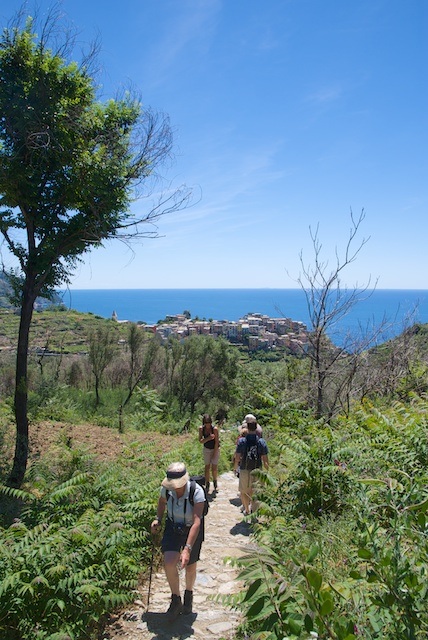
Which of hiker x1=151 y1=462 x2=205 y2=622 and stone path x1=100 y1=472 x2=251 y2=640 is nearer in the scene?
stone path x1=100 y1=472 x2=251 y2=640

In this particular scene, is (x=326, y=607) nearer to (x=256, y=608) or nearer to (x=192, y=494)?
(x=256, y=608)

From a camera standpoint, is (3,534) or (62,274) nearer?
(3,534)

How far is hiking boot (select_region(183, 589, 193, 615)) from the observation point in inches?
165

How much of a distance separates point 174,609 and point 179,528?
0.73 m

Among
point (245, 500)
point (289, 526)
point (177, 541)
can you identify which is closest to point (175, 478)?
point (177, 541)

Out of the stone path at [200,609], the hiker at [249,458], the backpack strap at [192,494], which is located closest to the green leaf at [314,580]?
the stone path at [200,609]

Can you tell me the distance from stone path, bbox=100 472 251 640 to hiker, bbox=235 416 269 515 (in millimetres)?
563

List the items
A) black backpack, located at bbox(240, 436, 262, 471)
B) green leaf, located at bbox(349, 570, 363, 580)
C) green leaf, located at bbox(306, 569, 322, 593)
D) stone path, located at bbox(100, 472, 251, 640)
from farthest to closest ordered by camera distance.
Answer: black backpack, located at bbox(240, 436, 262, 471), stone path, located at bbox(100, 472, 251, 640), green leaf, located at bbox(349, 570, 363, 580), green leaf, located at bbox(306, 569, 322, 593)

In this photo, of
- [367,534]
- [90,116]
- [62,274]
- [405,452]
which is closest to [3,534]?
[367,534]

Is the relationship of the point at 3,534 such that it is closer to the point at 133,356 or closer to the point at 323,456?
the point at 323,456

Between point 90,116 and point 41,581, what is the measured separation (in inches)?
303

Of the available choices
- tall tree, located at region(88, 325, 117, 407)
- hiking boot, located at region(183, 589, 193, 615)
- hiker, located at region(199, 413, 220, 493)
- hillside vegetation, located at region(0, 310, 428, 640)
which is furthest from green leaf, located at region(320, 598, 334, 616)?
tall tree, located at region(88, 325, 117, 407)

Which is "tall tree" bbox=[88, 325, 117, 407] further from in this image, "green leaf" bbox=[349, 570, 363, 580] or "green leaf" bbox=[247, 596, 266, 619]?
"green leaf" bbox=[349, 570, 363, 580]

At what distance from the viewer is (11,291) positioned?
9.09 metres
